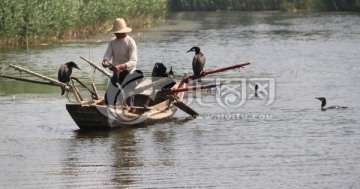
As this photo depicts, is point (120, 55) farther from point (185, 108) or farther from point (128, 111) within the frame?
point (185, 108)

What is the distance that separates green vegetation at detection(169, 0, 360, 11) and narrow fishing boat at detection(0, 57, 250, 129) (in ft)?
143

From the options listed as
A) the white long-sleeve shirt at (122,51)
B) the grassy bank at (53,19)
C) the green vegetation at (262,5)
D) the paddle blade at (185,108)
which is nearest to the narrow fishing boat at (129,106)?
the paddle blade at (185,108)

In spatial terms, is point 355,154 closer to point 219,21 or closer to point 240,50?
point 240,50

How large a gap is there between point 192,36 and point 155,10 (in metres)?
9.13

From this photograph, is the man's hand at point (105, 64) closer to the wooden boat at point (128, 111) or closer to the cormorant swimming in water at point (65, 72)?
the cormorant swimming in water at point (65, 72)

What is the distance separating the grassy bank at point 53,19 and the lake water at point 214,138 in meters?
4.28

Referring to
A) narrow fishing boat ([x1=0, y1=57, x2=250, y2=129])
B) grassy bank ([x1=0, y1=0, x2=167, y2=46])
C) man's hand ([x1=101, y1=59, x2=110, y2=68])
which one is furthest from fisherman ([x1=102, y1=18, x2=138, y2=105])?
grassy bank ([x1=0, y1=0, x2=167, y2=46])

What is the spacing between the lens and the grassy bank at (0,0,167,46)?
32656 mm

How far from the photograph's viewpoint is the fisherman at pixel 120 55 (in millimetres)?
15094

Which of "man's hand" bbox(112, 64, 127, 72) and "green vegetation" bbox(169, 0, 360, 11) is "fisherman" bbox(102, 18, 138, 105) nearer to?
"man's hand" bbox(112, 64, 127, 72)

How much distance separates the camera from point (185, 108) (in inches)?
657

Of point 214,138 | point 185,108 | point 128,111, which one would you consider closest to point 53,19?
point 185,108

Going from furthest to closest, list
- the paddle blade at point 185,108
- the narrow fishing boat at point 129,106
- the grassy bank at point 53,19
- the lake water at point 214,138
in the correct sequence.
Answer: the grassy bank at point 53,19 < the paddle blade at point 185,108 < the narrow fishing boat at point 129,106 < the lake water at point 214,138

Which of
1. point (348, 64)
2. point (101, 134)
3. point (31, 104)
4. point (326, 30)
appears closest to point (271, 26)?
point (326, 30)
